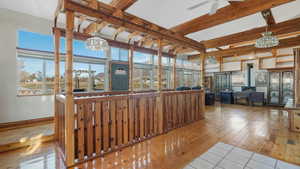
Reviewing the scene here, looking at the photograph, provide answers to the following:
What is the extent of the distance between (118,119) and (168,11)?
8.95 ft

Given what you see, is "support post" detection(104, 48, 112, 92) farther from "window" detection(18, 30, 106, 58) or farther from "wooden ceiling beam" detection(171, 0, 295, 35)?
"wooden ceiling beam" detection(171, 0, 295, 35)

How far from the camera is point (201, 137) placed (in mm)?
3113

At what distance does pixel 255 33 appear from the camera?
13.2 ft

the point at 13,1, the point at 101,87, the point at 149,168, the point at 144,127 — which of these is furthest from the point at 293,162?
the point at 13,1

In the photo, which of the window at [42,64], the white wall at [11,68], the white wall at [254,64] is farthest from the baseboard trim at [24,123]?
the white wall at [254,64]

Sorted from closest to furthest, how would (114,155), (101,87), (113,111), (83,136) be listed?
1. (83,136)
2. (114,155)
3. (113,111)
4. (101,87)

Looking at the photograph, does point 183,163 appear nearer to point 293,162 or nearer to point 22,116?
point 293,162

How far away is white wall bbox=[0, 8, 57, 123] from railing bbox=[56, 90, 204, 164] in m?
2.15

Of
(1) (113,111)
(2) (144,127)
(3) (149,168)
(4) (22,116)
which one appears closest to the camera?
(3) (149,168)

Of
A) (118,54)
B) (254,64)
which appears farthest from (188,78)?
(118,54)

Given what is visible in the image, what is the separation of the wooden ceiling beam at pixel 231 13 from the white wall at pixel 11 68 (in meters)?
4.60

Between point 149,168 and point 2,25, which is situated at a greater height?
point 2,25

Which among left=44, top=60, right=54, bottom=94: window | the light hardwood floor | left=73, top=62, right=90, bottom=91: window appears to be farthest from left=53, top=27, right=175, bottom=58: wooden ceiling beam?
the light hardwood floor

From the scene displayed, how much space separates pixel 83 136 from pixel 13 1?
384cm
